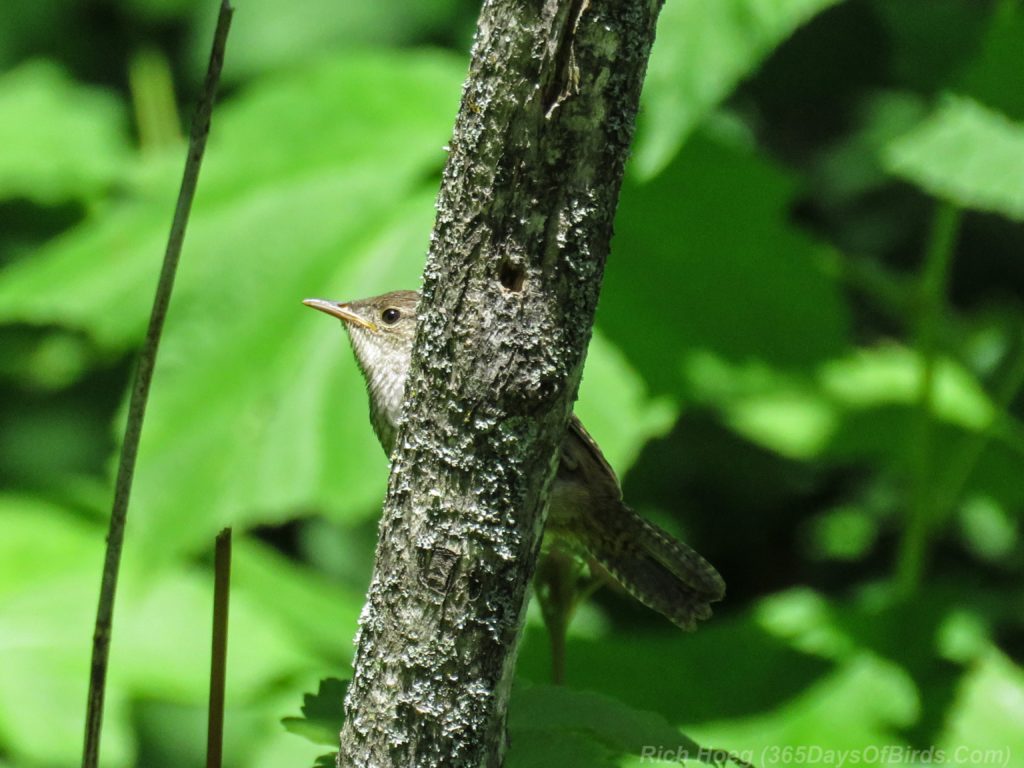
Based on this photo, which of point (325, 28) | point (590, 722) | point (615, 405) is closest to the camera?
point (590, 722)

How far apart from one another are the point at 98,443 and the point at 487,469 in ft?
16.9

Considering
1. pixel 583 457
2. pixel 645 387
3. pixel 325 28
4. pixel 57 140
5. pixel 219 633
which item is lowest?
pixel 219 633

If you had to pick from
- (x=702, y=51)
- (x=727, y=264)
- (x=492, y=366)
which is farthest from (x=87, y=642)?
(x=492, y=366)

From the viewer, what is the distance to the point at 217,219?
399cm

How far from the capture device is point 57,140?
5.66 meters

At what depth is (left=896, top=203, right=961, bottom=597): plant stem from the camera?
12.3 ft

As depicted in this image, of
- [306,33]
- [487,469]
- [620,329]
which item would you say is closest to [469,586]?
[487,469]

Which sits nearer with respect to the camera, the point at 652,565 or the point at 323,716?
the point at 323,716

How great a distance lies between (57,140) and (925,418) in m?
3.88

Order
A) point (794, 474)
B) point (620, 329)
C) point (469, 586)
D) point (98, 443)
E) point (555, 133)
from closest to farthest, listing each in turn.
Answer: point (555, 133) → point (469, 586) → point (620, 329) → point (794, 474) → point (98, 443)

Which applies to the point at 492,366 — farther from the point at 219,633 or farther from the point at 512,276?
the point at 219,633

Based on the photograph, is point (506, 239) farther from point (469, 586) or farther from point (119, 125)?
point (119, 125)

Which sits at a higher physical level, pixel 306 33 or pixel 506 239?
pixel 306 33

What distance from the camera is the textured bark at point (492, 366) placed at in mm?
1373
